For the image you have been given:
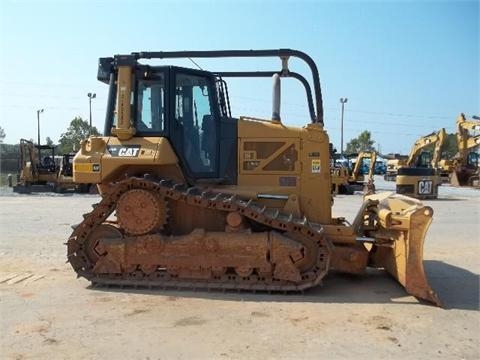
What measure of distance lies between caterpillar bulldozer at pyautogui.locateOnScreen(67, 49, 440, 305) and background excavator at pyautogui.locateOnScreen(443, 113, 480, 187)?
30173 mm

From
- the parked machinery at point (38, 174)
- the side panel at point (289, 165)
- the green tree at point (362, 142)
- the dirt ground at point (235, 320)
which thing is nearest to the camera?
the dirt ground at point (235, 320)

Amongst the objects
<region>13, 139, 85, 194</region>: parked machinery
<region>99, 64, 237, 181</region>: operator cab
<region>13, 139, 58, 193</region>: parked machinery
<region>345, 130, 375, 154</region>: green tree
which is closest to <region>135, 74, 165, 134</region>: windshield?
<region>99, 64, 237, 181</region>: operator cab

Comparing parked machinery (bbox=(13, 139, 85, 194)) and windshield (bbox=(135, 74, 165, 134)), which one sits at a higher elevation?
windshield (bbox=(135, 74, 165, 134))

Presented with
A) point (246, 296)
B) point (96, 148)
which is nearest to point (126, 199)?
point (96, 148)

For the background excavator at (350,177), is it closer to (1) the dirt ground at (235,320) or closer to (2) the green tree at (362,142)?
(1) the dirt ground at (235,320)

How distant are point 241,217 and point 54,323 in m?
2.68

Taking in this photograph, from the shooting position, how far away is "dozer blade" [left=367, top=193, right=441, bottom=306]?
6525mm

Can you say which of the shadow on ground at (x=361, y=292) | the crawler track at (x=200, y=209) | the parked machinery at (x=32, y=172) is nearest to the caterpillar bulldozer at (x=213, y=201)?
the crawler track at (x=200, y=209)

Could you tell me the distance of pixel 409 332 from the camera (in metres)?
5.34

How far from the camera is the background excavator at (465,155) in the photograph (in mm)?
35031

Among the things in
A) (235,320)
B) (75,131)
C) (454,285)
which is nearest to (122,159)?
(235,320)

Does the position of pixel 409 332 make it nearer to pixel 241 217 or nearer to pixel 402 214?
pixel 402 214

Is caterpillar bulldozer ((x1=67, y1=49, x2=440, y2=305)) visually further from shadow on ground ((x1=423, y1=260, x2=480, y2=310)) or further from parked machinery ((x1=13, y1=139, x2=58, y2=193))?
parked machinery ((x1=13, y1=139, x2=58, y2=193))

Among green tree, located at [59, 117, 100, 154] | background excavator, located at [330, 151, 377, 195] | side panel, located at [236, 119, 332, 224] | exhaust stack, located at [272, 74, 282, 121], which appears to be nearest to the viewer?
side panel, located at [236, 119, 332, 224]
